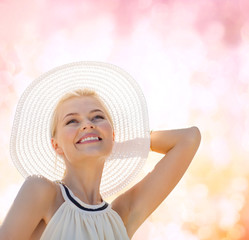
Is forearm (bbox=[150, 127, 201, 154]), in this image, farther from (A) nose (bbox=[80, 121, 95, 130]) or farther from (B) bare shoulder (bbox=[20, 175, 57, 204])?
(B) bare shoulder (bbox=[20, 175, 57, 204])

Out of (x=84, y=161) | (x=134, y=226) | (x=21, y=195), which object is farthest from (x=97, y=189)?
(x=21, y=195)

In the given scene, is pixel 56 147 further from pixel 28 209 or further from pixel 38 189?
pixel 28 209

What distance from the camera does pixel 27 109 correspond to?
11.5 ft

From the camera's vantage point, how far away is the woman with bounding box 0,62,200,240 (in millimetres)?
2797

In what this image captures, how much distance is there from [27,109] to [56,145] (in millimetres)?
462

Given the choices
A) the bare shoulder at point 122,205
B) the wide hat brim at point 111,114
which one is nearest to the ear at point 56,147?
the wide hat brim at point 111,114

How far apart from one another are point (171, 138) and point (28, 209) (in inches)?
60.0

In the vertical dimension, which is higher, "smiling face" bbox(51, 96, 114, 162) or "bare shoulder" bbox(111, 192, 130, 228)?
"smiling face" bbox(51, 96, 114, 162)

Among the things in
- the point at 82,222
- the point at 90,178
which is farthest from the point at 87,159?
the point at 82,222

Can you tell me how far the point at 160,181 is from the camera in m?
3.46

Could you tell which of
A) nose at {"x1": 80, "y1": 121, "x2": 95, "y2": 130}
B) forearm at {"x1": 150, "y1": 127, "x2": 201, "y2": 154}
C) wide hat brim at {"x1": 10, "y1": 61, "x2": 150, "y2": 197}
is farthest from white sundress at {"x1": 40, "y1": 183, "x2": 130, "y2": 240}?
forearm at {"x1": 150, "y1": 127, "x2": 201, "y2": 154}

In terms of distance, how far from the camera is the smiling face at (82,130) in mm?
3025

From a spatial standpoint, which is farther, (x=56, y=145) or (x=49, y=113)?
(x=49, y=113)

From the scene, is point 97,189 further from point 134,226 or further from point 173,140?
point 173,140
